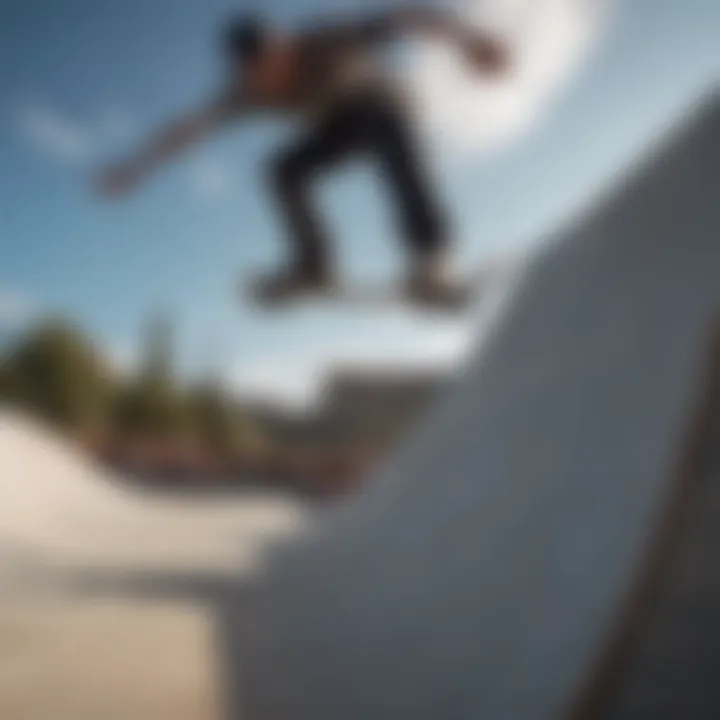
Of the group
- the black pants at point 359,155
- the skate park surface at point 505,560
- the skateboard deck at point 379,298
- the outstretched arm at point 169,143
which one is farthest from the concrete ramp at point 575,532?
the outstretched arm at point 169,143

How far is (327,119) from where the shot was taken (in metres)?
2.88

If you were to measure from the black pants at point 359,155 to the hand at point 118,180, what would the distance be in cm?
63

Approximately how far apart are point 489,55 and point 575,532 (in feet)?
6.04

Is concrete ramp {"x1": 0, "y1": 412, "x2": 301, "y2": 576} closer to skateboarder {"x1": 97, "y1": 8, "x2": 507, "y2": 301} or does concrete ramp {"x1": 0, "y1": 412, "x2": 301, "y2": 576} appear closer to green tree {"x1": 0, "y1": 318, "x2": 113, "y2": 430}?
green tree {"x1": 0, "y1": 318, "x2": 113, "y2": 430}

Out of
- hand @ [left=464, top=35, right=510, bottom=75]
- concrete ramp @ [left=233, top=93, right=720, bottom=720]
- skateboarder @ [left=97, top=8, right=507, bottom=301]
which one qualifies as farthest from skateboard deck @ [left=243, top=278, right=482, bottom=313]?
hand @ [left=464, top=35, right=510, bottom=75]

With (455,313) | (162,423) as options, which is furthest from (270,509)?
(455,313)

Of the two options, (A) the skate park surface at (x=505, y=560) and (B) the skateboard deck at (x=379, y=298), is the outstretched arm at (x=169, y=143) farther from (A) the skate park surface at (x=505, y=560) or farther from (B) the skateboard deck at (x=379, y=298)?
(A) the skate park surface at (x=505, y=560)

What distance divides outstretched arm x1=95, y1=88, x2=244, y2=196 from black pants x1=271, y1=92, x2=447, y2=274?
1.02 ft

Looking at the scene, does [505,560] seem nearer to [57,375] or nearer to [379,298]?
[379,298]

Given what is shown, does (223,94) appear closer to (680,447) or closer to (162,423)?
(680,447)

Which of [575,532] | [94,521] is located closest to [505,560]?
[575,532]

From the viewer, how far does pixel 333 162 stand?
290cm

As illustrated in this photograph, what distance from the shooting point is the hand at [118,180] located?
114 inches

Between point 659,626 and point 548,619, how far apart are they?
0.25m
